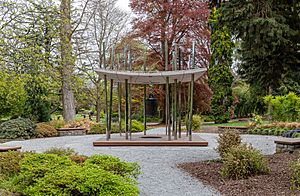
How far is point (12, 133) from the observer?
1146 cm

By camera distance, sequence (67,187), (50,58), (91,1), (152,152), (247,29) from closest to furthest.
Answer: (67,187)
(247,29)
(152,152)
(50,58)
(91,1)

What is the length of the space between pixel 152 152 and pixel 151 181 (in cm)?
289

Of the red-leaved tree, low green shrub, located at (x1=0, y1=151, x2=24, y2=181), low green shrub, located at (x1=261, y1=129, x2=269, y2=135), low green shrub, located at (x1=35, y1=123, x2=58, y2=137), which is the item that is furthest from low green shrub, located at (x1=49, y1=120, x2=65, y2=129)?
low green shrub, located at (x1=261, y1=129, x2=269, y2=135)

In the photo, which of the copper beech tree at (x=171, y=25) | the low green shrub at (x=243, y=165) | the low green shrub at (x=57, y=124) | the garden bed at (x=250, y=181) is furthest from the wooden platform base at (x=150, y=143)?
the copper beech tree at (x=171, y=25)

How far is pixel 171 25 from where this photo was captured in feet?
61.3

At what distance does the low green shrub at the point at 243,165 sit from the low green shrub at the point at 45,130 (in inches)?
356

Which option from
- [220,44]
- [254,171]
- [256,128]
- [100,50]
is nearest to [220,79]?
[220,44]

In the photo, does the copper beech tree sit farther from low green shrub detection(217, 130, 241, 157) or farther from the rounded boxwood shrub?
low green shrub detection(217, 130, 241, 157)

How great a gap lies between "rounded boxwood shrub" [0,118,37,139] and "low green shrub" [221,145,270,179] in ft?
29.3

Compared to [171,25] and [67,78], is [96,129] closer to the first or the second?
[67,78]

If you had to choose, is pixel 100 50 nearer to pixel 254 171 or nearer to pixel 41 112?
pixel 41 112

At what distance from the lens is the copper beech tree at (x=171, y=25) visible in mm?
18203

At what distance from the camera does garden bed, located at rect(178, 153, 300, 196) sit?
4145 millimetres

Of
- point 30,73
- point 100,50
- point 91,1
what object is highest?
point 91,1
